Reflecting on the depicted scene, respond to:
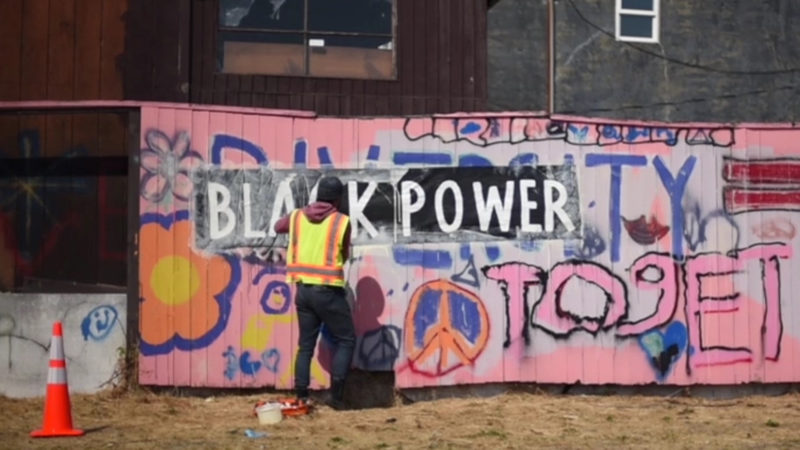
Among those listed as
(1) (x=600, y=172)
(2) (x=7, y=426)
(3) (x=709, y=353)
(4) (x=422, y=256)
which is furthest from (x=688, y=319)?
(2) (x=7, y=426)

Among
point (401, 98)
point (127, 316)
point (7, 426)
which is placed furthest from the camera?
point (401, 98)

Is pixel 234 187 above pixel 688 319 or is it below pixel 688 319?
above

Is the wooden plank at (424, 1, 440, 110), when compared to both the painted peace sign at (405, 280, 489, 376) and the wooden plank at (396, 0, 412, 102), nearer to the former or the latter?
the wooden plank at (396, 0, 412, 102)

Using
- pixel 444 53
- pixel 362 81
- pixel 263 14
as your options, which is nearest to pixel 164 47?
pixel 263 14

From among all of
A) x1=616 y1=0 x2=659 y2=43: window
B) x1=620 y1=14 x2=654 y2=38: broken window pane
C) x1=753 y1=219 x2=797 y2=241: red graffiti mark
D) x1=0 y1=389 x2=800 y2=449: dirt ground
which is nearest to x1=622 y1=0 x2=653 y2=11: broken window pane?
x1=616 y1=0 x2=659 y2=43: window

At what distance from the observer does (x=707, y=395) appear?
10352 millimetres

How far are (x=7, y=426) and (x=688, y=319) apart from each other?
5.53 m

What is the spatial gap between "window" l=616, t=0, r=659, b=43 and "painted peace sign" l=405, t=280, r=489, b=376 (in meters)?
10.9

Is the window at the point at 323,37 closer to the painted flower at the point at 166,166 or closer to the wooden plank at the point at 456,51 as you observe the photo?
the wooden plank at the point at 456,51

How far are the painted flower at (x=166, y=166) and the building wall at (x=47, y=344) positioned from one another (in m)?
1.05

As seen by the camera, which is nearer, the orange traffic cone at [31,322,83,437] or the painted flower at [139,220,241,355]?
the orange traffic cone at [31,322,83,437]

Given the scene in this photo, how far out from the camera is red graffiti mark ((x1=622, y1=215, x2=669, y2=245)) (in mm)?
10258

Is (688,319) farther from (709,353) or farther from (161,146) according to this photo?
(161,146)

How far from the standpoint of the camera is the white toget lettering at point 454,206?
10.1m
